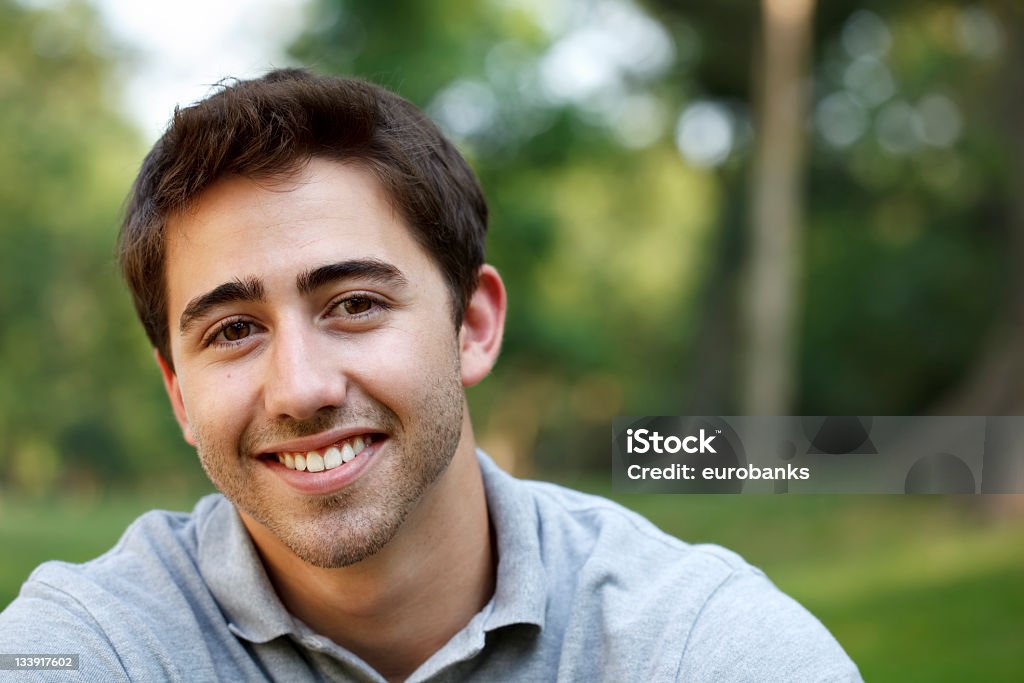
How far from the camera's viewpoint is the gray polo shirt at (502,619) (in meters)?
2.04

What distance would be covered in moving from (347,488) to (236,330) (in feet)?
1.26

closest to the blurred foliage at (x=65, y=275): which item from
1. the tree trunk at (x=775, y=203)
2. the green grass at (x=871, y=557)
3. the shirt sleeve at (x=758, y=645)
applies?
the green grass at (x=871, y=557)

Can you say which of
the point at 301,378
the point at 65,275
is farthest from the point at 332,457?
the point at 65,275

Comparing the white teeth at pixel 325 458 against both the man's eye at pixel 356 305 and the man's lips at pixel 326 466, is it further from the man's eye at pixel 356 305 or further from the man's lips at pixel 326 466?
the man's eye at pixel 356 305

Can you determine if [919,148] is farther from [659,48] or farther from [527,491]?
[527,491]

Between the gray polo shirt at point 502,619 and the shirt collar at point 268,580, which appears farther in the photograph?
the shirt collar at point 268,580

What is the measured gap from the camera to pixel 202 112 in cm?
235

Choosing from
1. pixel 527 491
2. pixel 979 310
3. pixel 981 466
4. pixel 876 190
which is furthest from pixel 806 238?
pixel 527 491

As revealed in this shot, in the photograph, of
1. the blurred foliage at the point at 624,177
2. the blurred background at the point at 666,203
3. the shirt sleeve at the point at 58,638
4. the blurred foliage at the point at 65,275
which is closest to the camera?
the shirt sleeve at the point at 58,638

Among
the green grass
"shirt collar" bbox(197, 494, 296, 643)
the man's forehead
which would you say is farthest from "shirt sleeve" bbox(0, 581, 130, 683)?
the green grass

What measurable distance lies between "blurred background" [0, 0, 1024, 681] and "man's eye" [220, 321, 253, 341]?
288 inches

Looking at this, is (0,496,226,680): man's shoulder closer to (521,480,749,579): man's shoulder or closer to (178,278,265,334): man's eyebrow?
(178,278,265,334): man's eyebrow

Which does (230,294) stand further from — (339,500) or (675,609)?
(675,609)

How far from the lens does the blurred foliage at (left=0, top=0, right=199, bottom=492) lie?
18750 mm
